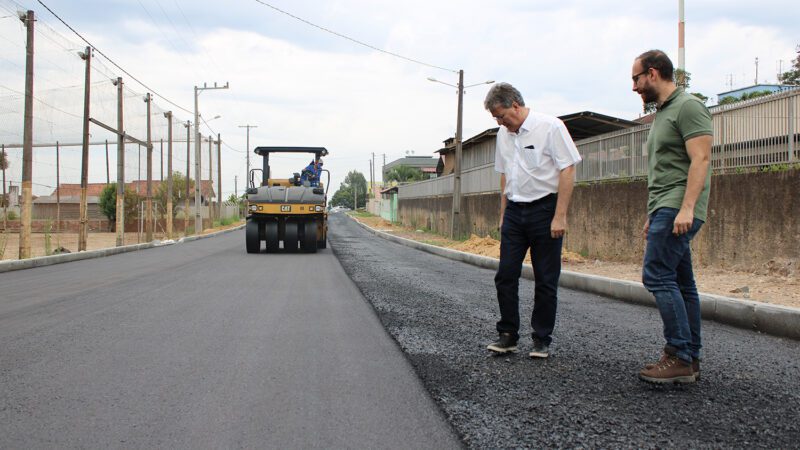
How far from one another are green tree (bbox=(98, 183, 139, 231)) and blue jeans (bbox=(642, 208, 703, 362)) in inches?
1610

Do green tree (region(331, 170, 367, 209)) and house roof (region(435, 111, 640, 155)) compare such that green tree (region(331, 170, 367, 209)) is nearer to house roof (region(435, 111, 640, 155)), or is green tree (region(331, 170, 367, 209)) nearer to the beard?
house roof (region(435, 111, 640, 155))

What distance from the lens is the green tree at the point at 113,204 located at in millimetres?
41094

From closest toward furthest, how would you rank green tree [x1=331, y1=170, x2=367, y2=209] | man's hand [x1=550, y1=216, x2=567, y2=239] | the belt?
man's hand [x1=550, y1=216, x2=567, y2=239], the belt, green tree [x1=331, y1=170, x2=367, y2=209]

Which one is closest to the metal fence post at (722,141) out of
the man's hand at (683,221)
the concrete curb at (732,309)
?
the concrete curb at (732,309)

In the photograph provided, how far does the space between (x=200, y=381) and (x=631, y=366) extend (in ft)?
9.07

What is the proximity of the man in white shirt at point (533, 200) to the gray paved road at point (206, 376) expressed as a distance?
90 centimetres

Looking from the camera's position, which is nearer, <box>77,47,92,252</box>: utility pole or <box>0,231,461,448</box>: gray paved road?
<box>0,231,461,448</box>: gray paved road

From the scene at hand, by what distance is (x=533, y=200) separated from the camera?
14.0 ft

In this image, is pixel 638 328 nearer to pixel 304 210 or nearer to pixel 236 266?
pixel 236 266

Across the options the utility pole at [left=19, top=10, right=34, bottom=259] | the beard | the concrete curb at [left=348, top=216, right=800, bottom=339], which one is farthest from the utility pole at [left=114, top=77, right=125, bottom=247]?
the beard

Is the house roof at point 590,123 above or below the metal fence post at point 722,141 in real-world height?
above

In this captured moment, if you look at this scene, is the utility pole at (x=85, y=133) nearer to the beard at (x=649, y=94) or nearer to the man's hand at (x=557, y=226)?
the man's hand at (x=557, y=226)

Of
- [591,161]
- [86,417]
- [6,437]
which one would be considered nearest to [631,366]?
[86,417]

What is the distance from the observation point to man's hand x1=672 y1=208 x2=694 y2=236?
349 centimetres
